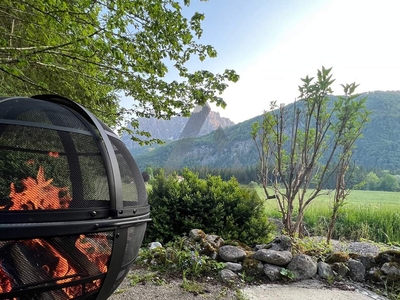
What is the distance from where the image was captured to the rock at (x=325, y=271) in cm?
335

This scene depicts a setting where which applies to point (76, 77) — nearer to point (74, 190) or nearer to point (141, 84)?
point (141, 84)

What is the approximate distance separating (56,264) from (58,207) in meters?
0.26

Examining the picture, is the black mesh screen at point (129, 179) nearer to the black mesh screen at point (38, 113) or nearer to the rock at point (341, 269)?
the black mesh screen at point (38, 113)

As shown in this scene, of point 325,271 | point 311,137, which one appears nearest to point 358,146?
point 311,137

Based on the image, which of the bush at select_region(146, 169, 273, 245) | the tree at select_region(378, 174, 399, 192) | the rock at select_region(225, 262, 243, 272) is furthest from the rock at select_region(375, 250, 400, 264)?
the tree at select_region(378, 174, 399, 192)

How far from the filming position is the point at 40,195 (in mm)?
1167

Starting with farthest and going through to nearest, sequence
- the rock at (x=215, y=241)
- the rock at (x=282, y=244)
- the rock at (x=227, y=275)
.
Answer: the rock at (x=215, y=241), the rock at (x=282, y=244), the rock at (x=227, y=275)

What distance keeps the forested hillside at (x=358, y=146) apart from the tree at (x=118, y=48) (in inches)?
221

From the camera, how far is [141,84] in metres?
3.88

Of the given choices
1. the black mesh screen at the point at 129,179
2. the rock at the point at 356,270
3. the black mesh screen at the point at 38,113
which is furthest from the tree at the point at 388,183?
the black mesh screen at the point at 38,113

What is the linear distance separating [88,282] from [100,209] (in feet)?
1.28

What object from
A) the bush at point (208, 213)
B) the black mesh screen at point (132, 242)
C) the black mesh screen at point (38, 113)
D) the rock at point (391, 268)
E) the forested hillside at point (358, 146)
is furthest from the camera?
the forested hillside at point (358, 146)

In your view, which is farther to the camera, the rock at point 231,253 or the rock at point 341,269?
the rock at point 231,253

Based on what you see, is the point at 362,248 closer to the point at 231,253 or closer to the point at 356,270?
the point at 356,270
